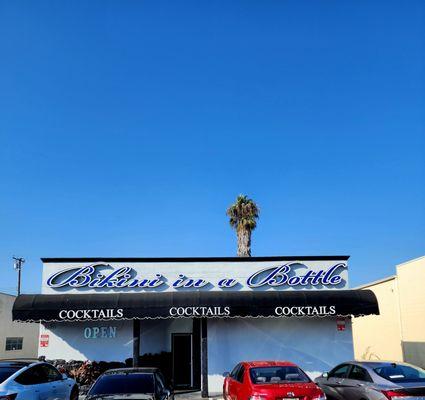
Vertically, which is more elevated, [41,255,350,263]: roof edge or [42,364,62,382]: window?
[41,255,350,263]: roof edge

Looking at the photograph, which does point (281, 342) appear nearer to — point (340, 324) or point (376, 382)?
point (340, 324)

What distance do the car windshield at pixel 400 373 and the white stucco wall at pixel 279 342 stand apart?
27.9 feet

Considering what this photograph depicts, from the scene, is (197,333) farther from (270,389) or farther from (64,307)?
(270,389)

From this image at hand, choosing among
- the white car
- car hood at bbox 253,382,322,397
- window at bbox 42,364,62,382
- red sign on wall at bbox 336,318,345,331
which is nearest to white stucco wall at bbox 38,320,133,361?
the white car

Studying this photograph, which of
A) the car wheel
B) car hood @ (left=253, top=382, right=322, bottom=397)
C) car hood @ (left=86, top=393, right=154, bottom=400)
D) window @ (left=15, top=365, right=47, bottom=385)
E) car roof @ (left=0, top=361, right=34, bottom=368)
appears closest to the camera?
car hood @ (left=86, top=393, right=154, bottom=400)

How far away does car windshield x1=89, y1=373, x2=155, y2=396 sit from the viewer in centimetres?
890

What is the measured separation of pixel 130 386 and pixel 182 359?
12779mm

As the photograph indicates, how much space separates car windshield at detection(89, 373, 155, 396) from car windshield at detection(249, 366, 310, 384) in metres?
2.68

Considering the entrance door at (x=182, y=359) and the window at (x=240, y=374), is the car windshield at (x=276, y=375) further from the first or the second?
the entrance door at (x=182, y=359)

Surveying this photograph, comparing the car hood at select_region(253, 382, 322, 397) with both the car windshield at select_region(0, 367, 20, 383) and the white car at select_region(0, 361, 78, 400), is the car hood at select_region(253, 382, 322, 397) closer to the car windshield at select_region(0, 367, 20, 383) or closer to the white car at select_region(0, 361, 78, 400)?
the white car at select_region(0, 361, 78, 400)

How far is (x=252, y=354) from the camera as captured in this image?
19.0m

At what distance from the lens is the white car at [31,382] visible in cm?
963

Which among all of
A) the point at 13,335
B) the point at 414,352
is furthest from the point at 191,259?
the point at 13,335

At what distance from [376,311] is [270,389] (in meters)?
9.75
